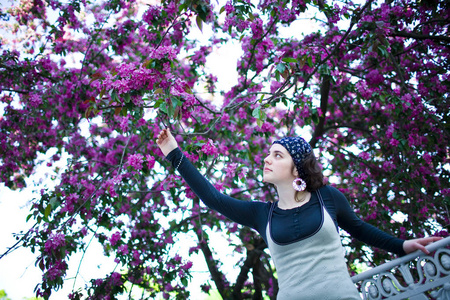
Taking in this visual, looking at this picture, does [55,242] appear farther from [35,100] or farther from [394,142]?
[394,142]

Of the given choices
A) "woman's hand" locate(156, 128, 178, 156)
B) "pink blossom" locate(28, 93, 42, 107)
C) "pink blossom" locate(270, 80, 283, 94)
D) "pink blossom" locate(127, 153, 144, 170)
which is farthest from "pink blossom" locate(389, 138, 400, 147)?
"pink blossom" locate(28, 93, 42, 107)

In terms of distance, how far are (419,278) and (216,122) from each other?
2118mm

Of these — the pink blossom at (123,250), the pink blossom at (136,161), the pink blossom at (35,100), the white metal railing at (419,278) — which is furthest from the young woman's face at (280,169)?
the pink blossom at (35,100)

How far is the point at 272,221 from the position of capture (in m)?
1.94

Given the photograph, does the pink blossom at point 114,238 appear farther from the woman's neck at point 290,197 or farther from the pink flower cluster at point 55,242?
the woman's neck at point 290,197

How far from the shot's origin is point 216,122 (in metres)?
3.53

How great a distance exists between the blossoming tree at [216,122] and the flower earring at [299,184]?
0.87 m

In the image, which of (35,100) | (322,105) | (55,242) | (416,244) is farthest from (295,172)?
(35,100)

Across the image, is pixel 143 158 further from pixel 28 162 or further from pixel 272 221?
pixel 28 162

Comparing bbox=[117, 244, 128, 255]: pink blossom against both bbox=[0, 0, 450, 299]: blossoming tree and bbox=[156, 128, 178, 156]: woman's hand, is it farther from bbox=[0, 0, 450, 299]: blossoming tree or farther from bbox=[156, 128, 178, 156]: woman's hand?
bbox=[156, 128, 178, 156]: woman's hand

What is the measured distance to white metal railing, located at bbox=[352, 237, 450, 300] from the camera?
5.57 feet

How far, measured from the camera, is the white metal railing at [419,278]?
170cm

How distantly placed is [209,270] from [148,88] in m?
3.54

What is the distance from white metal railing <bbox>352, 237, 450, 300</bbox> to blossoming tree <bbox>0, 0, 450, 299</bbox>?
3.79 feet
